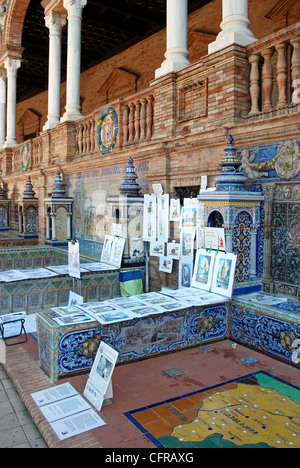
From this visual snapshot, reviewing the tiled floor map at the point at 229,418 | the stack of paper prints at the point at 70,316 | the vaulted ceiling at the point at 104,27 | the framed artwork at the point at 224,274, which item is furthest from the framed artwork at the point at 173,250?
the vaulted ceiling at the point at 104,27

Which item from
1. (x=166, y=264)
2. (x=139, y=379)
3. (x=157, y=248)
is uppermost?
(x=157, y=248)

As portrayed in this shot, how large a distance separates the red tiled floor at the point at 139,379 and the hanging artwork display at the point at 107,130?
5901 mm

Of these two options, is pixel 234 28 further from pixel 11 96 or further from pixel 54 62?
pixel 11 96

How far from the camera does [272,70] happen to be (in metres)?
6.00

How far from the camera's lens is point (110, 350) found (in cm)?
383

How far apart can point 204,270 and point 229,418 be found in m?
2.62

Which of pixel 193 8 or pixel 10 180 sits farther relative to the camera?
pixel 10 180

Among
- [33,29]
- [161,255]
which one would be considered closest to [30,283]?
[161,255]

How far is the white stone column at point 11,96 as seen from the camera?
17.5m

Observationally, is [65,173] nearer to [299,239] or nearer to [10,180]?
[10,180]

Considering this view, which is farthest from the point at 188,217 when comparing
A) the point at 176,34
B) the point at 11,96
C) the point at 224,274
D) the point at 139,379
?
the point at 11,96

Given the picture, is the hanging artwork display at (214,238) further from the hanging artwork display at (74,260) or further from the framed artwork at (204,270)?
the hanging artwork display at (74,260)
